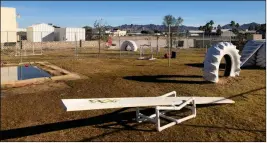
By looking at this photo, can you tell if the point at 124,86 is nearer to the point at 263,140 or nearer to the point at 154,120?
the point at 154,120

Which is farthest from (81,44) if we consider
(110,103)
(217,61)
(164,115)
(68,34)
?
(110,103)

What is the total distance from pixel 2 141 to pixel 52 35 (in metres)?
57.3

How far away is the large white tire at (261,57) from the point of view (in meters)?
20.6

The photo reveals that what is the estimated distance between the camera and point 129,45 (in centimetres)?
3900

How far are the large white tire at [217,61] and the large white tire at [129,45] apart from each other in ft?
75.2

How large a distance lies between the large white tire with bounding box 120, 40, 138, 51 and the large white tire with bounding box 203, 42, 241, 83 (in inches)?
903

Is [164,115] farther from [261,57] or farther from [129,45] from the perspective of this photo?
[129,45]

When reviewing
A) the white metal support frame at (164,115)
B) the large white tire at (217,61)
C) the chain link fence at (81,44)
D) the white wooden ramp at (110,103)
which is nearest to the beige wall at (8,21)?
the chain link fence at (81,44)

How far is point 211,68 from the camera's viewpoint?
1423 cm

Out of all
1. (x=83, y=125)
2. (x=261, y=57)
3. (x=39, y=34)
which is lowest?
(x=83, y=125)

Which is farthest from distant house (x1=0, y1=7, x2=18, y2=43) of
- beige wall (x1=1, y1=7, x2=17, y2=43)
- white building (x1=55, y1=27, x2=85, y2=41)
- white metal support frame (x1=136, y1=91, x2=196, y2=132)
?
white metal support frame (x1=136, y1=91, x2=196, y2=132)

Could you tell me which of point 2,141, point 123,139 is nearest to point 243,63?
point 123,139

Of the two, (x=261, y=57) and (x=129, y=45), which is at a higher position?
(x=129, y=45)

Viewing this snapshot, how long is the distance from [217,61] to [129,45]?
25194 millimetres
